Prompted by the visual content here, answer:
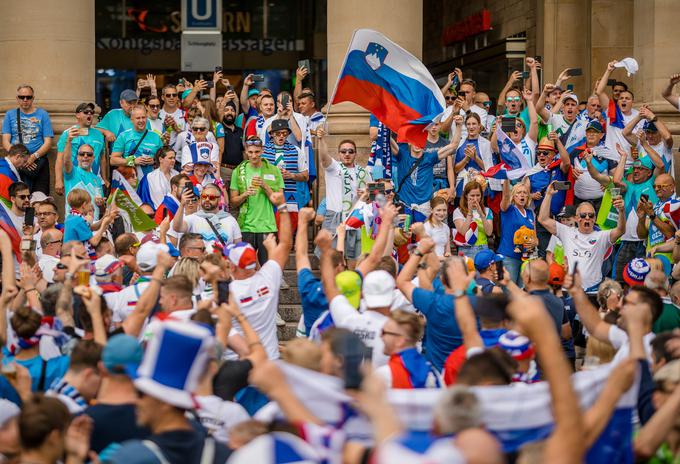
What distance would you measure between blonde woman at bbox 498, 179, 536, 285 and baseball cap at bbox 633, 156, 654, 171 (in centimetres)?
150

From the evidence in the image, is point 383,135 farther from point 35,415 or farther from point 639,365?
point 35,415

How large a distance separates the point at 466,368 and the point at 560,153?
36.5 ft

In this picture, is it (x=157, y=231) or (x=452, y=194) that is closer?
(x=157, y=231)

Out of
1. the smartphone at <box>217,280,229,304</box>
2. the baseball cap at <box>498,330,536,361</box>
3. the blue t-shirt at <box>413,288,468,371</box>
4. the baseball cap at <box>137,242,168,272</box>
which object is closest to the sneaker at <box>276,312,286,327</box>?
the baseball cap at <box>137,242,168,272</box>

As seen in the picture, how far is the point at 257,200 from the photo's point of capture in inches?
611

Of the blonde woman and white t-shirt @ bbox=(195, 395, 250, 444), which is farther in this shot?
the blonde woman

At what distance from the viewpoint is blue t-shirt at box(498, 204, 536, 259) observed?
1595 cm

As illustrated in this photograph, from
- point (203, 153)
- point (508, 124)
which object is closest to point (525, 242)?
point (508, 124)

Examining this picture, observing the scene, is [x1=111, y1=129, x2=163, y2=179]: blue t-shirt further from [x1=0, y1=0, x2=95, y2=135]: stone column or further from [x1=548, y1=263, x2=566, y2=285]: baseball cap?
[x1=548, y1=263, x2=566, y2=285]: baseball cap

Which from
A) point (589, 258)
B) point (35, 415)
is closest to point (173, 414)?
point (35, 415)

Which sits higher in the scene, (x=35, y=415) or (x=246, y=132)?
(x=246, y=132)

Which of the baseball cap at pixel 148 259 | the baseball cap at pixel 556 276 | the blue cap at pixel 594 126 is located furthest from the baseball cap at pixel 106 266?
the blue cap at pixel 594 126

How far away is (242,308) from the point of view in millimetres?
10180

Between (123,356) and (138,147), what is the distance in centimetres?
1005
